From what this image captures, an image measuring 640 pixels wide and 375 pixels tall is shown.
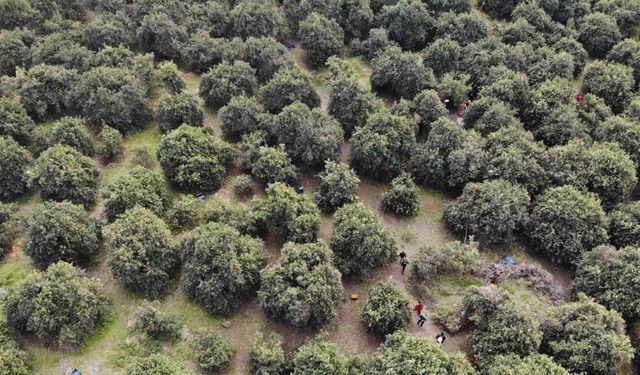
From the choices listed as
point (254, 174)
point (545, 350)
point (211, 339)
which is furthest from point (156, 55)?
point (545, 350)

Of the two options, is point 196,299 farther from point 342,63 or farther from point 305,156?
point 342,63

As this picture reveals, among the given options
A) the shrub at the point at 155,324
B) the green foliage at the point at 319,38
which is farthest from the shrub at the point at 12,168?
the green foliage at the point at 319,38

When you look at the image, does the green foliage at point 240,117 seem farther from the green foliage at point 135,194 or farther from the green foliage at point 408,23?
the green foliage at point 408,23

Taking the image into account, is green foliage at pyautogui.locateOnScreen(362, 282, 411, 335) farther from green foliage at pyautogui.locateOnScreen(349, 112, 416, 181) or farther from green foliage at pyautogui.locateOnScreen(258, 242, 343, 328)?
green foliage at pyautogui.locateOnScreen(349, 112, 416, 181)

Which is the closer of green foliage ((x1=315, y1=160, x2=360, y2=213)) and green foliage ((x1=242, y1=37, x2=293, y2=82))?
green foliage ((x1=315, y1=160, x2=360, y2=213))


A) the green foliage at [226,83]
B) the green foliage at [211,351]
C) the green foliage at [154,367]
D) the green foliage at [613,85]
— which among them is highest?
the green foliage at [613,85]

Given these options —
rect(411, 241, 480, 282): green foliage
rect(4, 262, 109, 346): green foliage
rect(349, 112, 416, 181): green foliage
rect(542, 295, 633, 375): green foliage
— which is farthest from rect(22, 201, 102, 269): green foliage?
rect(542, 295, 633, 375): green foliage
